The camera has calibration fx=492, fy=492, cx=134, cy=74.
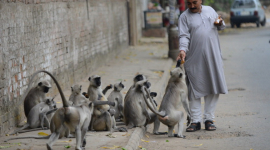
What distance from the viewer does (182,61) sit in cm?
743

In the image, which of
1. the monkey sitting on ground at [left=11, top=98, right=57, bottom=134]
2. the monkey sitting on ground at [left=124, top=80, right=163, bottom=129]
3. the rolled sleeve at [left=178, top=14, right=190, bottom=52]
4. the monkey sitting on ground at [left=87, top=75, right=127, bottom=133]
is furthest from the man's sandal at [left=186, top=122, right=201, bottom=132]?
the monkey sitting on ground at [left=11, top=98, right=57, bottom=134]

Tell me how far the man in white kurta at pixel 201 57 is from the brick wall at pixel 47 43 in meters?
2.63

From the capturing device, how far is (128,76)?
537 inches

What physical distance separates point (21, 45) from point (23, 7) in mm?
721

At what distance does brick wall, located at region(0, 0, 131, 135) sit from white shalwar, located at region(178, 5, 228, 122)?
2.63 metres

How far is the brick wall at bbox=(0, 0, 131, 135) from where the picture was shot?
735cm

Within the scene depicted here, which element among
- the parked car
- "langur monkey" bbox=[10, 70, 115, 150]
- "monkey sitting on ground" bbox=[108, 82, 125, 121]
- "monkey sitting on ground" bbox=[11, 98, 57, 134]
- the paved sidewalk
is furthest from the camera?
the parked car

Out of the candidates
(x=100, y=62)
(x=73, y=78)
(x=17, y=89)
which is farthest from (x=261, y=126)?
(x=100, y=62)

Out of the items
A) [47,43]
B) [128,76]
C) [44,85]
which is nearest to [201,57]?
[44,85]

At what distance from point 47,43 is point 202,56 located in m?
3.61

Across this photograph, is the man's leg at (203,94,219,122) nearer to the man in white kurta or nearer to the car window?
the man in white kurta

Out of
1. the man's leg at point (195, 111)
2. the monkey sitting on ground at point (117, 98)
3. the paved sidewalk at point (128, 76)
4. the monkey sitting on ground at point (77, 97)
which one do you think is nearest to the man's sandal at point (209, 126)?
the man's leg at point (195, 111)

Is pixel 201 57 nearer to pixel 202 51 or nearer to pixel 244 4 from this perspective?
pixel 202 51

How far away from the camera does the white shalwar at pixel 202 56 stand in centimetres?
758
